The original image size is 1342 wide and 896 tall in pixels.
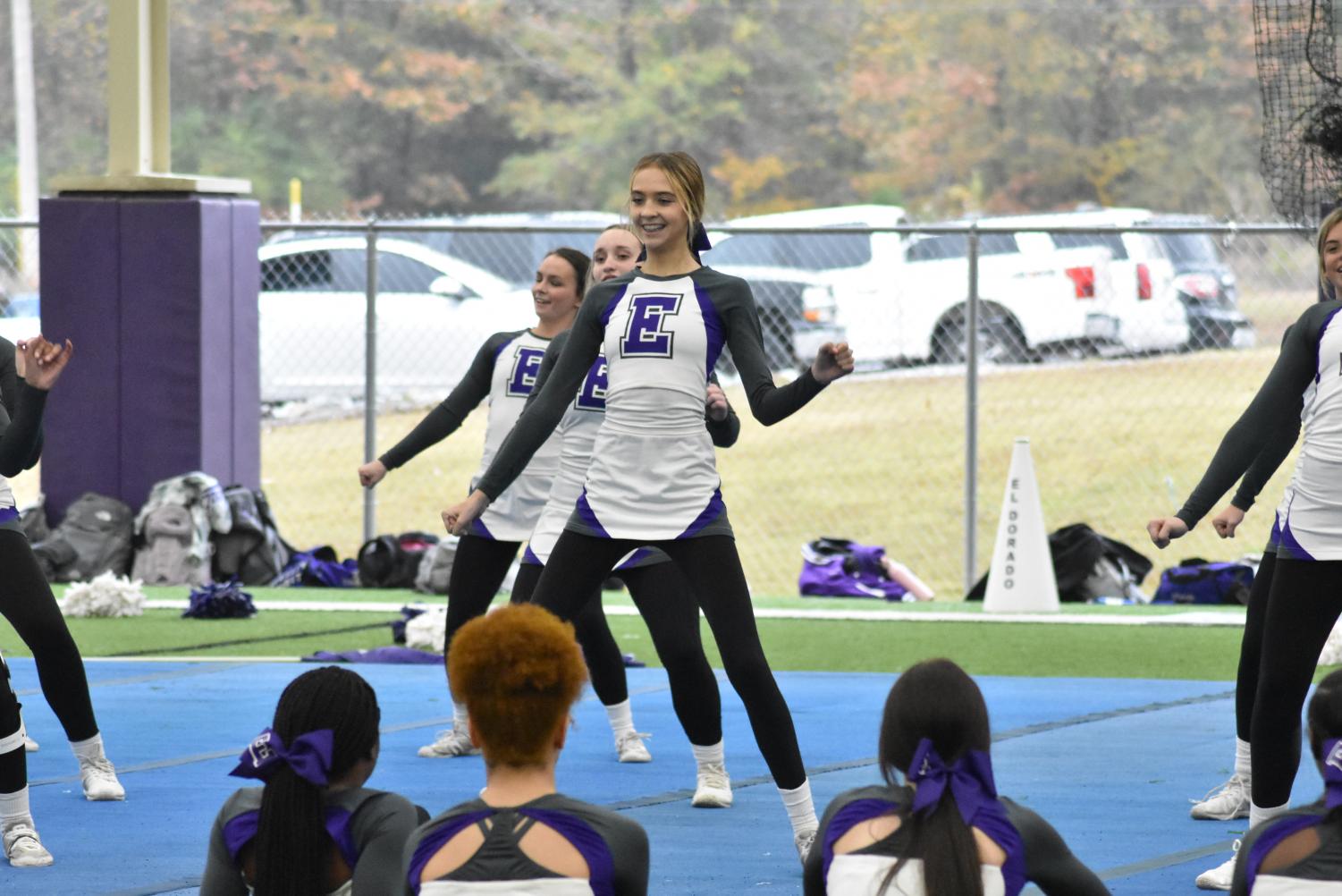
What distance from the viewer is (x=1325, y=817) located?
308cm

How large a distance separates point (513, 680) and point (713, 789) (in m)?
2.95

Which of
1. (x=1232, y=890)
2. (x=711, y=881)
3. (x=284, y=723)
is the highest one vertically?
(x=284, y=723)

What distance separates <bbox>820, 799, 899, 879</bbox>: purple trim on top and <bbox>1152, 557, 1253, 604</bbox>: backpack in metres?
8.26

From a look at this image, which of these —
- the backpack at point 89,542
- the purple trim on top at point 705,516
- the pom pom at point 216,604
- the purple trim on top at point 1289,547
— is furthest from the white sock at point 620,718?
the backpack at point 89,542

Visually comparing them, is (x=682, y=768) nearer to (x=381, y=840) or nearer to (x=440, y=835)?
(x=381, y=840)

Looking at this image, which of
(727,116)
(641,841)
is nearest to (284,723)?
(641,841)

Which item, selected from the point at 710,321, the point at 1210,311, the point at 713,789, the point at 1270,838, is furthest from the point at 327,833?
the point at 1210,311

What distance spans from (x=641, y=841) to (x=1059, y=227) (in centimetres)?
918

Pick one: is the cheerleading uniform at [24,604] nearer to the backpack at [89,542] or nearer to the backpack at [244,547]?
the backpack at [244,547]

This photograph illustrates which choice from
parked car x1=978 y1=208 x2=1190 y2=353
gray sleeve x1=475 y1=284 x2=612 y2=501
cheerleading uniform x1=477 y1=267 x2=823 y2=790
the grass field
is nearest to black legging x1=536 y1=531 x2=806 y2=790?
cheerleading uniform x1=477 y1=267 x2=823 y2=790

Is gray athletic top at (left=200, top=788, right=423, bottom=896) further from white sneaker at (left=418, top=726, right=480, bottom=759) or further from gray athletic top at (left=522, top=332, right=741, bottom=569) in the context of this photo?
white sneaker at (left=418, top=726, right=480, bottom=759)

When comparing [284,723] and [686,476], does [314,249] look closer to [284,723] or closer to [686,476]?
[686,476]

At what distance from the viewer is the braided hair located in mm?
3273

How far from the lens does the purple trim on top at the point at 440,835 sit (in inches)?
119
